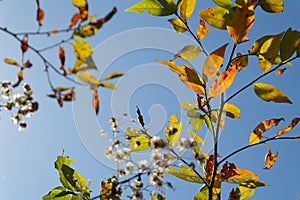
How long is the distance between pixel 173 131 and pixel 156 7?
0.98ft

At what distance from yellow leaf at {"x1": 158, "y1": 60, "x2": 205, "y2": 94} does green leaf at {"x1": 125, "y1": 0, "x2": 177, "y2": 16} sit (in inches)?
5.5

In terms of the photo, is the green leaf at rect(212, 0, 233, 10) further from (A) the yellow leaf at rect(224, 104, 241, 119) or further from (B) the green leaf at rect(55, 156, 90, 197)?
(B) the green leaf at rect(55, 156, 90, 197)

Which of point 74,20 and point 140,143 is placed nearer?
point 74,20

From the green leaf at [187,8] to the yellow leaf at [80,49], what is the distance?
0.36m

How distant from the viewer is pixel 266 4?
3.05 feet

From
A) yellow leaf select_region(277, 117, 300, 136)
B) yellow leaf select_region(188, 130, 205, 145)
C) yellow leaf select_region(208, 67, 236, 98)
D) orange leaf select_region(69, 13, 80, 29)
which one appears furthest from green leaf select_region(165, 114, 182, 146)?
orange leaf select_region(69, 13, 80, 29)

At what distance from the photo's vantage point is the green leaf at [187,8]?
928 millimetres

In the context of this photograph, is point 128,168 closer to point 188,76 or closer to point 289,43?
point 188,76

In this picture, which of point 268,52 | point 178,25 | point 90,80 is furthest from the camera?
point 178,25

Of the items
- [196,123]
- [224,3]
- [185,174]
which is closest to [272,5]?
[224,3]

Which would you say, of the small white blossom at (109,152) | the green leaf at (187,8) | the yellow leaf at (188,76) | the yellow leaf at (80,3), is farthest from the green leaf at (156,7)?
the small white blossom at (109,152)

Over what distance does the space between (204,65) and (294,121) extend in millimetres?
257

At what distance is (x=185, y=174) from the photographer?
2.89 ft

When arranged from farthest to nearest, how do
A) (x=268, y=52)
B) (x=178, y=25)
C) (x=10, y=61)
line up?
(x=178, y=25), (x=268, y=52), (x=10, y=61)
